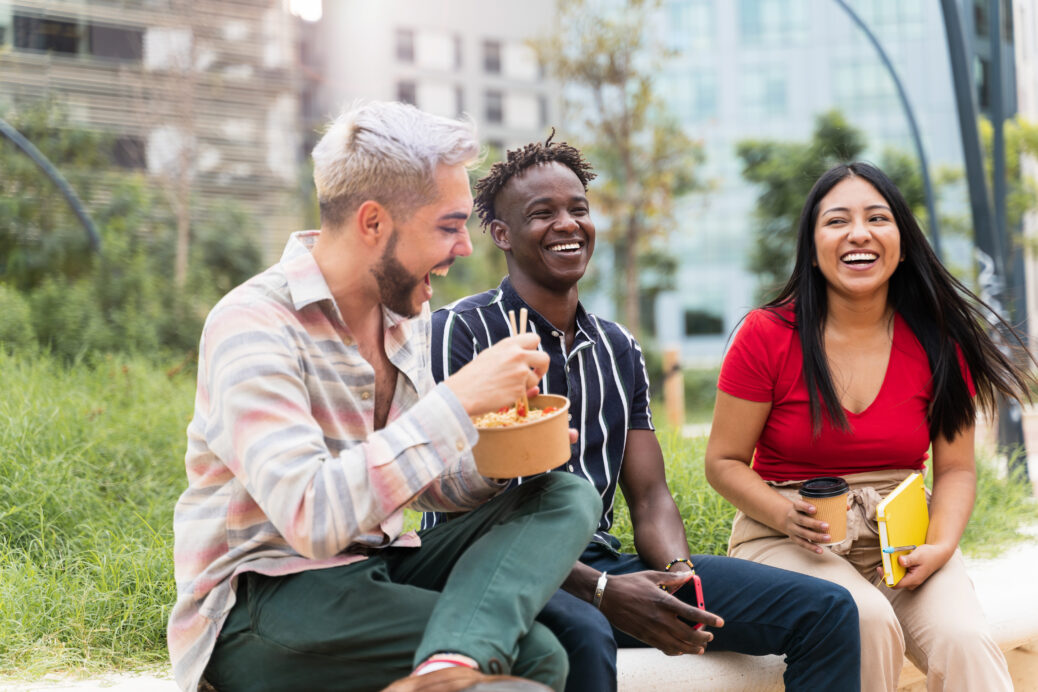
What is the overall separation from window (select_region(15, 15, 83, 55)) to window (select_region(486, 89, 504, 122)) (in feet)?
96.9

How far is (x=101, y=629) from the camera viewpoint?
10.6ft

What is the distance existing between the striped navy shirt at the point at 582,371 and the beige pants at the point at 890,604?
50cm

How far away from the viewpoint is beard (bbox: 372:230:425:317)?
6.77 feet

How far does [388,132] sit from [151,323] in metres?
7.54

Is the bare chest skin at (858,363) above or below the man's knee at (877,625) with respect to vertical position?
above

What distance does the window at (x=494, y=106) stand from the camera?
4312 cm

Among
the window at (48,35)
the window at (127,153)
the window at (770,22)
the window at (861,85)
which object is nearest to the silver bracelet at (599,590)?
the window at (127,153)

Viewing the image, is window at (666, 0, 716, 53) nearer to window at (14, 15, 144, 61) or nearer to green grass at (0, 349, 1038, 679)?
window at (14, 15, 144, 61)

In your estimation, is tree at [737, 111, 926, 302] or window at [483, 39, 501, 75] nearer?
tree at [737, 111, 926, 302]

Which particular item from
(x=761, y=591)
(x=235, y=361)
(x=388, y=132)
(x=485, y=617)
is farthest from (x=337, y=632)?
(x=761, y=591)

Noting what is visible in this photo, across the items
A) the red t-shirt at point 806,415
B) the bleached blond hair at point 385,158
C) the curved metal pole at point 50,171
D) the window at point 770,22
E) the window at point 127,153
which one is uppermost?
the window at point 770,22

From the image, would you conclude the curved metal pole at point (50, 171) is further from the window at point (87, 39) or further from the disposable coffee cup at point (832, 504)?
the disposable coffee cup at point (832, 504)

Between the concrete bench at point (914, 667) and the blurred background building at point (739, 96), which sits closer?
the concrete bench at point (914, 667)

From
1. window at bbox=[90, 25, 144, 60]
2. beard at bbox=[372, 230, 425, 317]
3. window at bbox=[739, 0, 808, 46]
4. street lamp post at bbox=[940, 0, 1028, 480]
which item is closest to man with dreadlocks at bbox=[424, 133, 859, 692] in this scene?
beard at bbox=[372, 230, 425, 317]
